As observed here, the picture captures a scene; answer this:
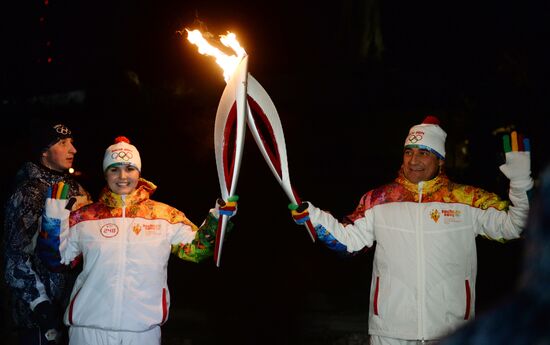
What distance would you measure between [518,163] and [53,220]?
2227 millimetres

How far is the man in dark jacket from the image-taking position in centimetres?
327

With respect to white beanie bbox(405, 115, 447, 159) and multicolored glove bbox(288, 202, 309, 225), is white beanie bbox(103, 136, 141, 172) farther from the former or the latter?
white beanie bbox(405, 115, 447, 159)

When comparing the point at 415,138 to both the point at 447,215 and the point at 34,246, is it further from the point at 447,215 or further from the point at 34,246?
the point at 34,246

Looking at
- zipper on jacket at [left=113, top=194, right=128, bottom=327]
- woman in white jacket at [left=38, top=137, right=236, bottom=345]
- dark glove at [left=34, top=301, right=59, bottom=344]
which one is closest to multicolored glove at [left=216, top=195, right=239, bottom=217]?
woman in white jacket at [left=38, top=137, right=236, bottom=345]

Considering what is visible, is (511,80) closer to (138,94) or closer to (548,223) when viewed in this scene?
(138,94)

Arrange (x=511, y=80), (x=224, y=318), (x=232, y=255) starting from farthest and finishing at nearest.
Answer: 1. (x=232, y=255)
2. (x=511, y=80)
3. (x=224, y=318)

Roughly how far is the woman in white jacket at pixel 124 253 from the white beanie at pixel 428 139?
3.25ft

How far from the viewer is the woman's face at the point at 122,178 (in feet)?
10.4

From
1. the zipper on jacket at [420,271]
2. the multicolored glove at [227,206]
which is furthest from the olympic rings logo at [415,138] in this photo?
the multicolored glove at [227,206]

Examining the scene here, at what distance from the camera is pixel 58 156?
11.8 feet

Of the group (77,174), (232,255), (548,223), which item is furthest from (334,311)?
(548,223)

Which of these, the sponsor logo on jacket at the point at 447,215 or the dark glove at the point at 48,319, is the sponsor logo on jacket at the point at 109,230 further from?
the sponsor logo on jacket at the point at 447,215

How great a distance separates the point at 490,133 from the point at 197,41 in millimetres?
3828

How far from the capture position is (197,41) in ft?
10.5
